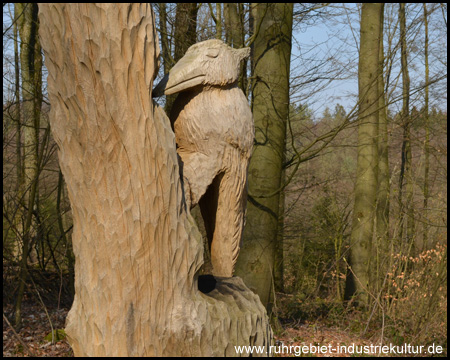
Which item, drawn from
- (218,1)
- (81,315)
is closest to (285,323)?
Answer: (218,1)

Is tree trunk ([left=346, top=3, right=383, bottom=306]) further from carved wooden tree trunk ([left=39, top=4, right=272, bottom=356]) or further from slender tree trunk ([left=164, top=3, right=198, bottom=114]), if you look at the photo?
carved wooden tree trunk ([left=39, top=4, right=272, bottom=356])

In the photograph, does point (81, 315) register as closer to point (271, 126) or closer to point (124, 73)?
point (124, 73)

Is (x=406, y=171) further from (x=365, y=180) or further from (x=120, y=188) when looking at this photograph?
(x=120, y=188)

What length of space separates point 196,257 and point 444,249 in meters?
4.13

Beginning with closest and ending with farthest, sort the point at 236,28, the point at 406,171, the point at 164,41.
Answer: the point at 236,28, the point at 164,41, the point at 406,171

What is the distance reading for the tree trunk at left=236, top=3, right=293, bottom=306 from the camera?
215 inches

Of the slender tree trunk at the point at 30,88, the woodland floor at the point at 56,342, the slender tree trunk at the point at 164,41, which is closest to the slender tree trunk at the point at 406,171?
the woodland floor at the point at 56,342

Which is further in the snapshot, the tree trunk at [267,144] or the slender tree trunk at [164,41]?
the slender tree trunk at [164,41]

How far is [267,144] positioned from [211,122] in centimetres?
339

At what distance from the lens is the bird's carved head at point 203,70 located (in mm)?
2109

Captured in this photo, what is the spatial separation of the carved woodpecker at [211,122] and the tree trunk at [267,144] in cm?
310

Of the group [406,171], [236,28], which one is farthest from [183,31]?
[406,171]

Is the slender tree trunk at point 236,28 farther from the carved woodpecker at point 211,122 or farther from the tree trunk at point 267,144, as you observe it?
the carved woodpecker at point 211,122

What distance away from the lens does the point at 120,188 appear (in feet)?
5.96
